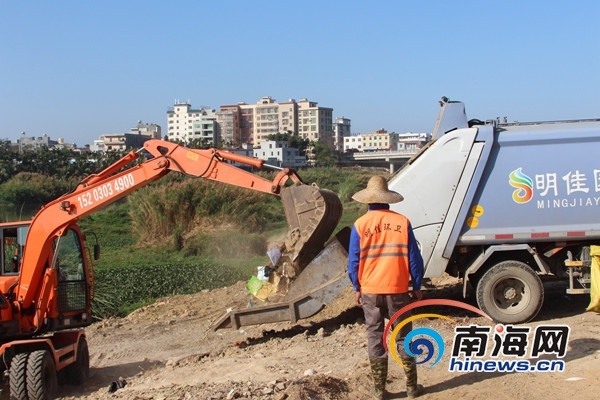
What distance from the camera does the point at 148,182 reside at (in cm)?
1023

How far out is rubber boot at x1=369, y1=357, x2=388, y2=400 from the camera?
6.56 meters

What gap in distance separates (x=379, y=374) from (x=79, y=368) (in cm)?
537

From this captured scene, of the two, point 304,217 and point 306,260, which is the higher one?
point 304,217

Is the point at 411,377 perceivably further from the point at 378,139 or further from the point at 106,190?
the point at 378,139

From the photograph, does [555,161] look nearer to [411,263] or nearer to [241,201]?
[411,263]

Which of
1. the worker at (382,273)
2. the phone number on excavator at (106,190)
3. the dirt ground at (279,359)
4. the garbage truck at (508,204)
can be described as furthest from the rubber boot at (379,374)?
the phone number on excavator at (106,190)

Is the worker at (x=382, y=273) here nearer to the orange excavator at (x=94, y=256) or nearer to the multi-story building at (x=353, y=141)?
the orange excavator at (x=94, y=256)

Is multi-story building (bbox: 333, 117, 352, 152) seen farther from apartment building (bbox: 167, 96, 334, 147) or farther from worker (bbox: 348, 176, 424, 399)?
worker (bbox: 348, 176, 424, 399)

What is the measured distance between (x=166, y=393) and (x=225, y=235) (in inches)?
772

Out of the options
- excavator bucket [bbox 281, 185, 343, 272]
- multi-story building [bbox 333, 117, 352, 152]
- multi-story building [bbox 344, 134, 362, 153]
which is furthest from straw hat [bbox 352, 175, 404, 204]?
multi-story building [bbox 344, 134, 362, 153]

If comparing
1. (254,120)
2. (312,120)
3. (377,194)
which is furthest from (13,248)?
(312,120)

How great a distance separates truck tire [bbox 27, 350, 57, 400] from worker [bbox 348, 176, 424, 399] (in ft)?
14.5

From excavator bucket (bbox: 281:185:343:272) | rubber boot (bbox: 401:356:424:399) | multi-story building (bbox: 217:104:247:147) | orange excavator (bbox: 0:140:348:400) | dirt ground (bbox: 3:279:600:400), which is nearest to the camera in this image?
rubber boot (bbox: 401:356:424:399)

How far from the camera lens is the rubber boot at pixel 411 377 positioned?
6.49 meters
